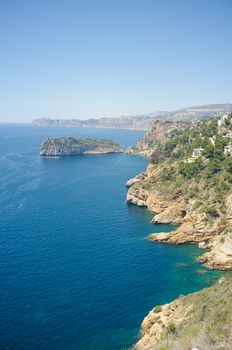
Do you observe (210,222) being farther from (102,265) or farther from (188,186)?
(102,265)

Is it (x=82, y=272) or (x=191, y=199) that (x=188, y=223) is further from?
(x=82, y=272)

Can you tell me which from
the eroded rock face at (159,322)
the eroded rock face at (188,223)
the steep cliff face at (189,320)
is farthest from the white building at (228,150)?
the eroded rock face at (159,322)

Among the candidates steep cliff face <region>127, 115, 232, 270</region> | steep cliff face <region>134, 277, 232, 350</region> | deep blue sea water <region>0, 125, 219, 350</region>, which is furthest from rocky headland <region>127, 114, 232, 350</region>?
deep blue sea water <region>0, 125, 219, 350</region>

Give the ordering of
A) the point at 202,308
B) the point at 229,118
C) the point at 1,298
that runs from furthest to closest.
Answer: the point at 229,118 < the point at 1,298 < the point at 202,308

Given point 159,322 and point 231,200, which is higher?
point 231,200

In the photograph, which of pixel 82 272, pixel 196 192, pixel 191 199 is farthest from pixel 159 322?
pixel 196 192

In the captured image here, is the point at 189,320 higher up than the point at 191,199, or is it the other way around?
the point at 191,199

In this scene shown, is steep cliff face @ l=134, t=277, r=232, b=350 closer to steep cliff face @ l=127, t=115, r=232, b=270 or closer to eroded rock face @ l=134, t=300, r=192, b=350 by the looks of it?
eroded rock face @ l=134, t=300, r=192, b=350

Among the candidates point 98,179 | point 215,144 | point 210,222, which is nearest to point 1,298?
point 210,222
